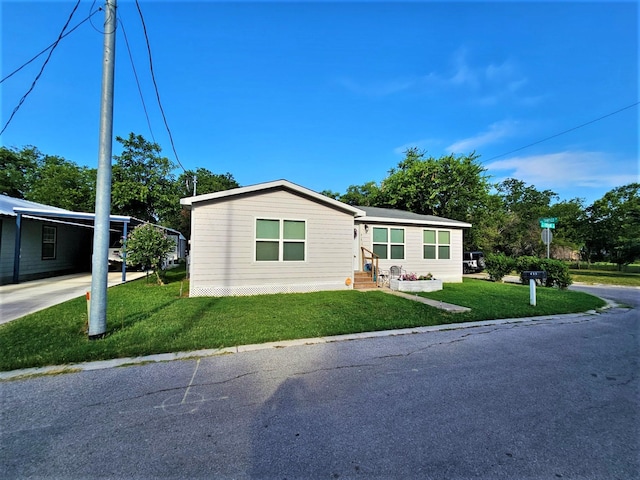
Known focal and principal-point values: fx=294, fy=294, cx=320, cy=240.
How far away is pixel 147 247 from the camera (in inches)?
412

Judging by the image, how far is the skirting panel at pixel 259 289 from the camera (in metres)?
8.72

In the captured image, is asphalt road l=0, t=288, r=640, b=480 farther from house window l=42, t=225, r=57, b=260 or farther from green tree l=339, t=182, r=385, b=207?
green tree l=339, t=182, r=385, b=207

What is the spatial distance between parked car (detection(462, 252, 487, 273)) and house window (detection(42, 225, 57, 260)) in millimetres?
23477

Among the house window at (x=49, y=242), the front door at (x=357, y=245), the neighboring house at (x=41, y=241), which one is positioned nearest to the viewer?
the neighboring house at (x=41, y=241)

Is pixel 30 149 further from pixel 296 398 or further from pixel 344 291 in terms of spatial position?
pixel 296 398

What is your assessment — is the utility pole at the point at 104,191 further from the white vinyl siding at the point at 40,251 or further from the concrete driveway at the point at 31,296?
the white vinyl siding at the point at 40,251

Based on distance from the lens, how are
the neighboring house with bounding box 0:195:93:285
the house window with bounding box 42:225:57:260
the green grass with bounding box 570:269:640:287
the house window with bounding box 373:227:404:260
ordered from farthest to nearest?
the green grass with bounding box 570:269:640:287 → the house window with bounding box 373:227:404:260 → the house window with bounding box 42:225:57:260 → the neighboring house with bounding box 0:195:93:285

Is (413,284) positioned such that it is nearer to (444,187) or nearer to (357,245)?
(357,245)

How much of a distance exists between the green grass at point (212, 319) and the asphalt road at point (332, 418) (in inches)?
27.3

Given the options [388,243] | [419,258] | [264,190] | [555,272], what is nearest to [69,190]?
[264,190]

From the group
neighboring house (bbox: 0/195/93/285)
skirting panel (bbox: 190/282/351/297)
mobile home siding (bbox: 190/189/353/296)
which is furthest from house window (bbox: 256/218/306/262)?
neighboring house (bbox: 0/195/93/285)

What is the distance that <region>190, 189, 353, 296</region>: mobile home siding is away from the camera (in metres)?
8.73

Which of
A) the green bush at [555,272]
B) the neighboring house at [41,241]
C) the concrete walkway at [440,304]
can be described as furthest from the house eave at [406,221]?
the neighboring house at [41,241]

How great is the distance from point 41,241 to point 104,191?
37.0 feet
